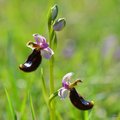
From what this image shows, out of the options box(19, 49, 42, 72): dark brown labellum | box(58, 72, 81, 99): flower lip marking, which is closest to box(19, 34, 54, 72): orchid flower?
box(19, 49, 42, 72): dark brown labellum

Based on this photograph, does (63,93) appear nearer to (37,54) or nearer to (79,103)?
(79,103)

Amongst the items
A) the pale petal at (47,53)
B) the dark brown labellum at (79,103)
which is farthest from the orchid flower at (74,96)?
the pale petal at (47,53)

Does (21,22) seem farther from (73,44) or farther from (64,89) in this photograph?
(64,89)

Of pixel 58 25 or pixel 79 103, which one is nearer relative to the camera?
pixel 79 103

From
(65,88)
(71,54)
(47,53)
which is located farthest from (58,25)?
(71,54)

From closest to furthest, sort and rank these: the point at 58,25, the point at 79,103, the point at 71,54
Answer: the point at 79,103 < the point at 58,25 < the point at 71,54
